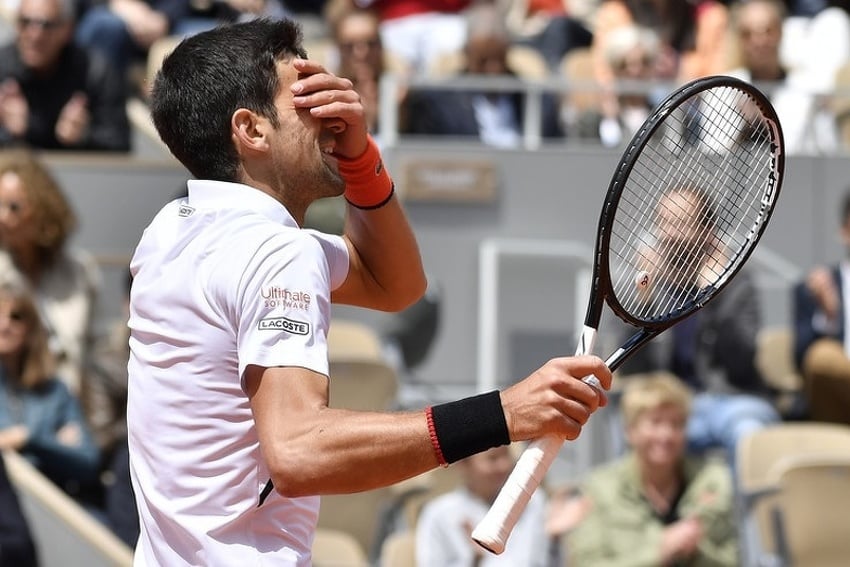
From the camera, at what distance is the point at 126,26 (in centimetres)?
904

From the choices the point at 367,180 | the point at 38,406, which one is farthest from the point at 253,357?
the point at 38,406

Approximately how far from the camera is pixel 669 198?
3.41 m

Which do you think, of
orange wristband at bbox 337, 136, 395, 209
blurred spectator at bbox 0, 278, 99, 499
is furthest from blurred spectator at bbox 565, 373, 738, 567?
orange wristband at bbox 337, 136, 395, 209

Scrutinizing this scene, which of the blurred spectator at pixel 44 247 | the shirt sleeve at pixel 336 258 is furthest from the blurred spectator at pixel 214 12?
the shirt sleeve at pixel 336 258

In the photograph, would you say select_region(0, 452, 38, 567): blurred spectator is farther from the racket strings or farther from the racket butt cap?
the racket butt cap

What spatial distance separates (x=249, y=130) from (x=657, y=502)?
3.99m

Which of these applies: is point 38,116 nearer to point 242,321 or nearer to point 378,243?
point 378,243

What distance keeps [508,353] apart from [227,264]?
5734 mm

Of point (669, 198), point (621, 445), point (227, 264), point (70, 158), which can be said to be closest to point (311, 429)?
point (227, 264)

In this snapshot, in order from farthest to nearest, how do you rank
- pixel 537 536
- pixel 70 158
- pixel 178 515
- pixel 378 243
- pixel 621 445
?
pixel 70 158 → pixel 621 445 → pixel 537 536 → pixel 378 243 → pixel 178 515

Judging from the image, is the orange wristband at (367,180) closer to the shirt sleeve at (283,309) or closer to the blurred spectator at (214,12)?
the shirt sleeve at (283,309)

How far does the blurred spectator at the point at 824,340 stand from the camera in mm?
7242

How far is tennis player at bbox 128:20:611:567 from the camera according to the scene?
8.16ft

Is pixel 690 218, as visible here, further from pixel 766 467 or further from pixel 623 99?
pixel 623 99
